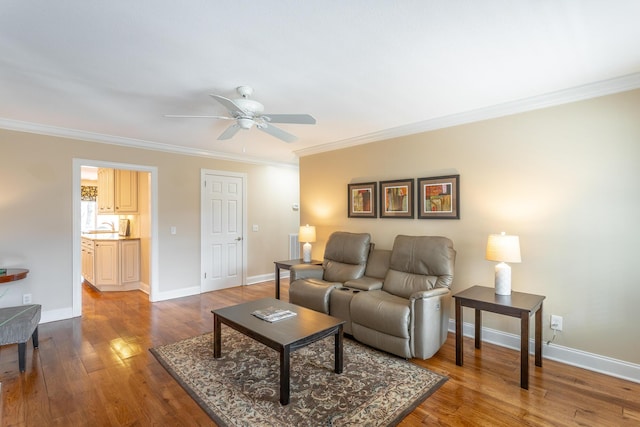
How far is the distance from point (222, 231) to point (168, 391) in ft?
11.1

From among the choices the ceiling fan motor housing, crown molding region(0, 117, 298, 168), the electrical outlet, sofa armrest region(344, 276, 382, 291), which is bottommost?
the electrical outlet

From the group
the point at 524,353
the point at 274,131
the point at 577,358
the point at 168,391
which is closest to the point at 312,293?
the point at 168,391

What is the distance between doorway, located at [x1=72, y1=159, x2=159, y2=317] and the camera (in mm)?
4031

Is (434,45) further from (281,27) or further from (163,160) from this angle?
(163,160)

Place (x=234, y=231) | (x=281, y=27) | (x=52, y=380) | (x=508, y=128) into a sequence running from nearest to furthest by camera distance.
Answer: (x=281, y=27), (x=52, y=380), (x=508, y=128), (x=234, y=231)

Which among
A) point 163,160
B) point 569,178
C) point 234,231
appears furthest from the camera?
point 234,231

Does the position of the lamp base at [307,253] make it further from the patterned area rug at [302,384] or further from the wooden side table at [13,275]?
the wooden side table at [13,275]

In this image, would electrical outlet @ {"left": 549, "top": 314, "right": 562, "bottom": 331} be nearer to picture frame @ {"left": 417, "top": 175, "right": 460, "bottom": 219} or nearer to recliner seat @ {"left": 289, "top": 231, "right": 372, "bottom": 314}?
picture frame @ {"left": 417, "top": 175, "right": 460, "bottom": 219}

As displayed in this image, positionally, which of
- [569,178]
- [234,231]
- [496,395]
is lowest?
[496,395]

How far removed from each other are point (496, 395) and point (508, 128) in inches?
94.6

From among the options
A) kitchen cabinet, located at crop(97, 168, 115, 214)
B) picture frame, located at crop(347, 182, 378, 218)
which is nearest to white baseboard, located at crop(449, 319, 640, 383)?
picture frame, located at crop(347, 182, 378, 218)

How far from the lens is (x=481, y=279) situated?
330 cm

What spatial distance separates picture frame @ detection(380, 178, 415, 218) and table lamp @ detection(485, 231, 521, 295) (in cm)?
115

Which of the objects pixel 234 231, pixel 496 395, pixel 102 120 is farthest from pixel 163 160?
pixel 496 395
